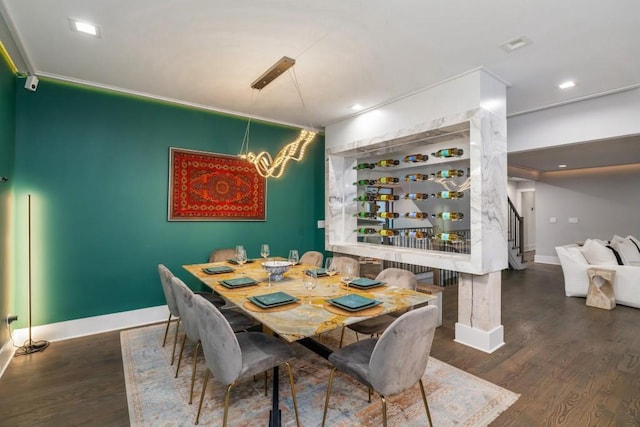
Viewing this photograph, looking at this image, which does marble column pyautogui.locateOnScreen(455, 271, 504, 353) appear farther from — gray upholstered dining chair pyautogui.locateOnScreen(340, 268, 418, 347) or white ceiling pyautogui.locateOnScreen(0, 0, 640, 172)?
white ceiling pyautogui.locateOnScreen(0, 0, 640, 172)

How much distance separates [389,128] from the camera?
148 inches

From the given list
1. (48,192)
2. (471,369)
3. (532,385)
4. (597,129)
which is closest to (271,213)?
(48,192)

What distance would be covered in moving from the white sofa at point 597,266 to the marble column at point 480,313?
2.76 metres

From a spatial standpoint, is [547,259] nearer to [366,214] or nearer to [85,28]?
[366,214]

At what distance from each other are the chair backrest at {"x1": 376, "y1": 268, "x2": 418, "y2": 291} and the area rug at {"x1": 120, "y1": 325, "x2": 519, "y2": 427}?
0.74 m

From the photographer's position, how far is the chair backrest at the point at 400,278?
2576 millimetres

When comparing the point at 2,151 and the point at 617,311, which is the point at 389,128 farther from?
the point at 617,311

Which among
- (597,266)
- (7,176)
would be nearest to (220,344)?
(7,176)

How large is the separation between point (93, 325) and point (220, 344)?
2.66 meters

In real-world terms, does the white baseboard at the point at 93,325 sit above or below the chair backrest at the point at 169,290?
below

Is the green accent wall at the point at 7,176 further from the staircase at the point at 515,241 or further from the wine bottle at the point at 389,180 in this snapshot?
the staircase at the point at 515,241

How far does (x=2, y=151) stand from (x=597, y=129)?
6038mm

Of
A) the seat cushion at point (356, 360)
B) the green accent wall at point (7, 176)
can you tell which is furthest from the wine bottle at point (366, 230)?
the green accent wall at point (7, 176)

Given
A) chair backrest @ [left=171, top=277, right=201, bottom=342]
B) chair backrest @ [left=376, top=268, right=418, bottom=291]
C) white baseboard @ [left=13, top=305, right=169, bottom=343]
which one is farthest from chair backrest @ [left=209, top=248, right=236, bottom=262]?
chair backrest @ [left=376, top=268, right=418, bottom=291]
